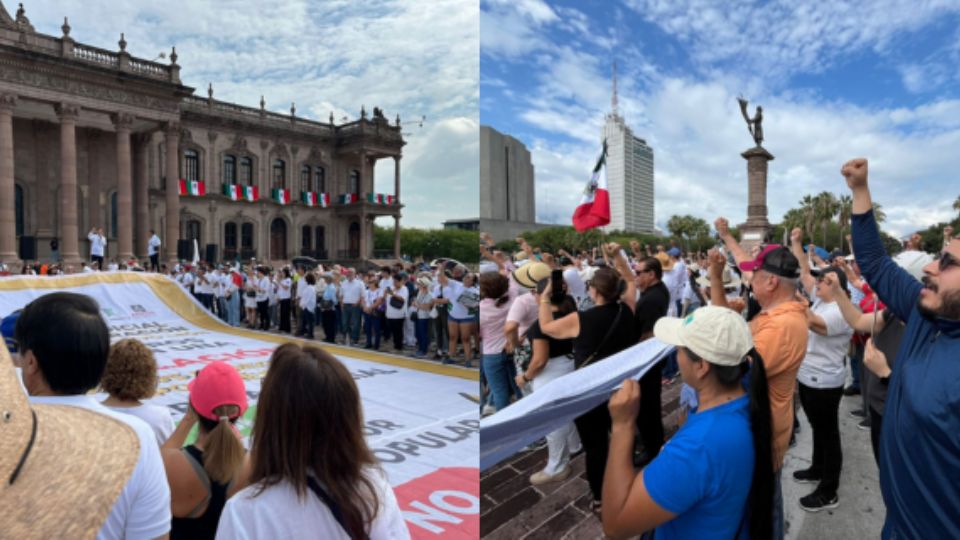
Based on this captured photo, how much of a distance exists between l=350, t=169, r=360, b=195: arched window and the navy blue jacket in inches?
2001

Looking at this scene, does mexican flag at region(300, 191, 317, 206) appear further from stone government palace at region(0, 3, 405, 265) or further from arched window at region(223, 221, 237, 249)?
arched window at region(223, 221, 237, 249)

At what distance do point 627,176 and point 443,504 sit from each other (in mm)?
147060

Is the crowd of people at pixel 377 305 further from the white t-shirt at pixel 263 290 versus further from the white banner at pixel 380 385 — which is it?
the white banner at pixel 380 385

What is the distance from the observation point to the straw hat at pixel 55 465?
3.05 feet

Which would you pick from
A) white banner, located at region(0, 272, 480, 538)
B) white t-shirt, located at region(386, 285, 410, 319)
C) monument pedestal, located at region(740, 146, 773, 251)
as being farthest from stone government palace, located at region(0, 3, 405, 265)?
monument pedestal, located at region(740, 146, 773, 251)

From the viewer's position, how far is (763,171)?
29.9 m

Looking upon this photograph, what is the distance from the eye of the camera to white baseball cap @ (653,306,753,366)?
216 centimetres

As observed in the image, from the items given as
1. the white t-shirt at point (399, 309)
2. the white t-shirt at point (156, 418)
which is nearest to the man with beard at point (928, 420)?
the white t-shirt at point (156, 418)

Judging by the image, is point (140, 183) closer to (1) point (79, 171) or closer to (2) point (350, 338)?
(1) point (79, 171)

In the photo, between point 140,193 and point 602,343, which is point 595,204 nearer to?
point 602,343

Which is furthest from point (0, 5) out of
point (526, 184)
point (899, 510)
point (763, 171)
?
point (899, 510)

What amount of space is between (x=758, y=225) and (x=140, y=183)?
33796 mm

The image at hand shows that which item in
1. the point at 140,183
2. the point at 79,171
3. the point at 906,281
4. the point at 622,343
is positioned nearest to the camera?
the point at 906,281

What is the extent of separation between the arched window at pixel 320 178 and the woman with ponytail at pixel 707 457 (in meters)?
49.5
